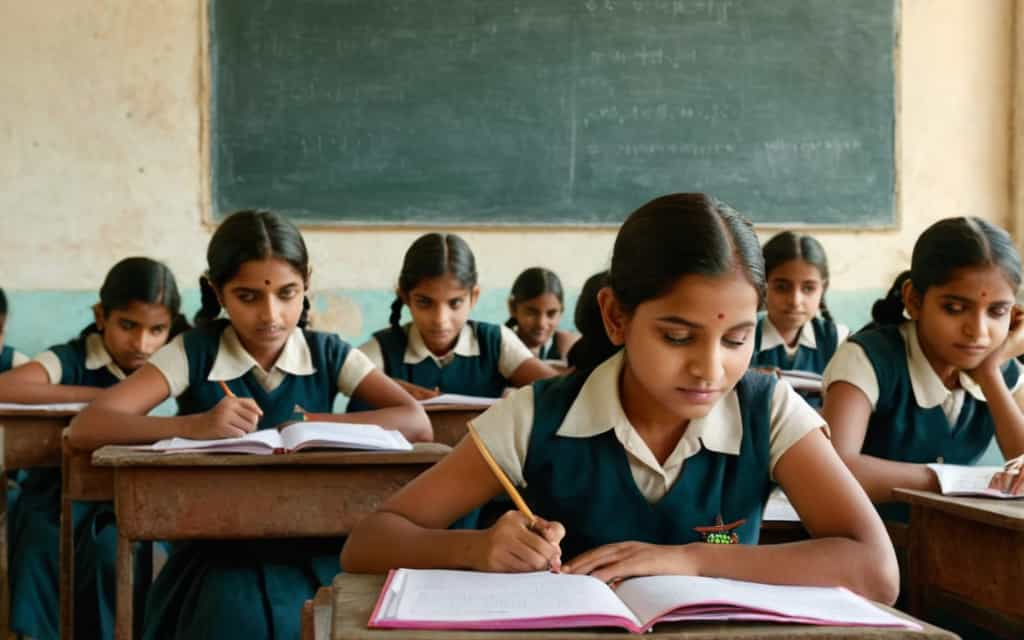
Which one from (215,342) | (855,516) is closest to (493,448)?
(855,516)

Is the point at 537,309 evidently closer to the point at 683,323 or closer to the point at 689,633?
the point at 683,323

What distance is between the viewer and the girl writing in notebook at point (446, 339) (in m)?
3.69

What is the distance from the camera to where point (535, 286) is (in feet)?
15.7

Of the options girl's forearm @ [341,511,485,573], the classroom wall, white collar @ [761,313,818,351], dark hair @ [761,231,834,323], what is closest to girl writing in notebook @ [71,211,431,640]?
girl's forearm @ [341,511,485,573]

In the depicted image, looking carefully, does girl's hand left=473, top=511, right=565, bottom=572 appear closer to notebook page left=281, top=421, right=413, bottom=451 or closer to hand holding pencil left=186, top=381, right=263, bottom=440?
notebook page left=281, top=421, right=413, bottom=451

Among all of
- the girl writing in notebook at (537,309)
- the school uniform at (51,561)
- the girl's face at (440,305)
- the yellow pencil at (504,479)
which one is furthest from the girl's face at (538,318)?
the yellow pencil at (504,479)

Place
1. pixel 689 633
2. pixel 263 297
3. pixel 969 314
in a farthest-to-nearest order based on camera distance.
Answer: pixel 263 297
pixel 969 314
pixel 689 633

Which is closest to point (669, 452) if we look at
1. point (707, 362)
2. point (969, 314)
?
point (707, 362)

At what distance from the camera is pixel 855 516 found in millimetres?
1341

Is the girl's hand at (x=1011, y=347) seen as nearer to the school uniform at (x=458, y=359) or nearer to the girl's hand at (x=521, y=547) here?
the girl's hand at (x=521, y=547)

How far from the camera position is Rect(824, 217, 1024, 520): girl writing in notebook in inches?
86.9

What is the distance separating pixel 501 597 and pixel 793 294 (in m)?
3.10

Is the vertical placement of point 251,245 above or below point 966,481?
above

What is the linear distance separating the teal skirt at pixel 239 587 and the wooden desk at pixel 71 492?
256 mm
